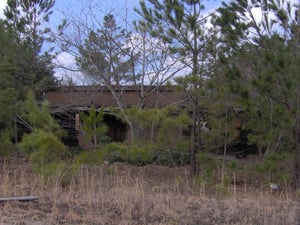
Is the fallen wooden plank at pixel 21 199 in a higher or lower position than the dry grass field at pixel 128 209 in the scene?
higher

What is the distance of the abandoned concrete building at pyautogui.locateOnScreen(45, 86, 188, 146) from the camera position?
46.1 ft

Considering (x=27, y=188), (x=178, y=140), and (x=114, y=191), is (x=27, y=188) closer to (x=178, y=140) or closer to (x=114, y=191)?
(x=114, y=191)

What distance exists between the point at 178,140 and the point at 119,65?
153 inches

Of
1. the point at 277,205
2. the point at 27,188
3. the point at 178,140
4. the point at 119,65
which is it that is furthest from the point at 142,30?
the point at 277,205

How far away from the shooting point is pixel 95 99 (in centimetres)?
1606

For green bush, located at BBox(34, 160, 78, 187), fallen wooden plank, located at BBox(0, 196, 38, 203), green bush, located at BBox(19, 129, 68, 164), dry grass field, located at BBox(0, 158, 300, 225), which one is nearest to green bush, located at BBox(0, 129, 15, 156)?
green bush, located at BBox(19, 129, 68, 164)

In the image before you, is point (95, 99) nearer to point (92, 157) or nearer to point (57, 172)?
point (92, 157)

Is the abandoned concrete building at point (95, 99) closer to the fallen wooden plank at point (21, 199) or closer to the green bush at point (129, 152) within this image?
the green bush at point (129, 152)

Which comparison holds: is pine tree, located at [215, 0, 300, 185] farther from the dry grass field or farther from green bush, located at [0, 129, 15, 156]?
green bush, located at [0, 129, 15, 156]

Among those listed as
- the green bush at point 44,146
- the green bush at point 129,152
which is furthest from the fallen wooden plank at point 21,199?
the green bush at point 129,152

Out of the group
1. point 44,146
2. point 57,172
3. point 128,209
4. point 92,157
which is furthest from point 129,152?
point 128,209

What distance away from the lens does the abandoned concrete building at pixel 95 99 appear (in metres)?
14.0

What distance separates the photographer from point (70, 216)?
6.36m

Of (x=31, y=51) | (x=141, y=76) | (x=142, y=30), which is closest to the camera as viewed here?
(x=142, y=30)
